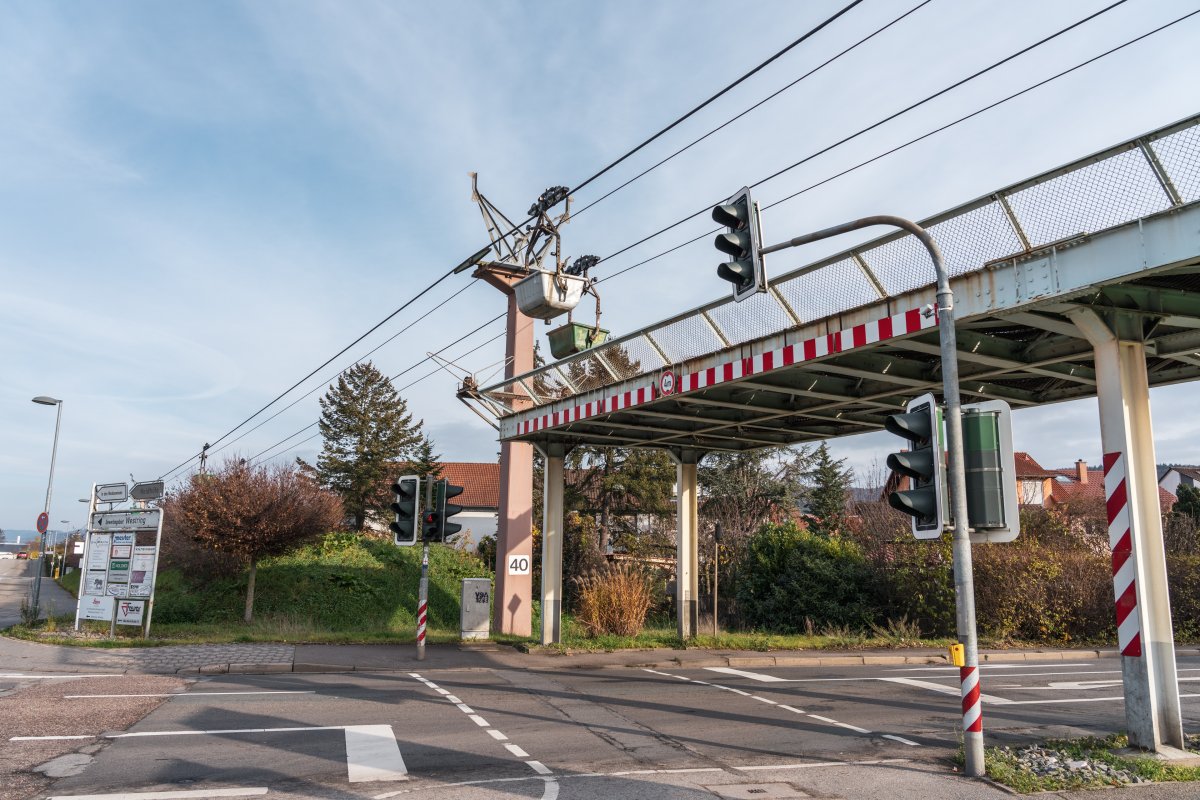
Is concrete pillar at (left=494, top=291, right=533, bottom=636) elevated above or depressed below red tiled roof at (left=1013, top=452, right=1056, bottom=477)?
below

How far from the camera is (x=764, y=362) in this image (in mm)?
10992

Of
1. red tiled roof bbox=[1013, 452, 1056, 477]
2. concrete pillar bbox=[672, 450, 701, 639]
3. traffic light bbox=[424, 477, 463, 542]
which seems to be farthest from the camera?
red tiled roof bbox=[1013, 452, 1056, 477]

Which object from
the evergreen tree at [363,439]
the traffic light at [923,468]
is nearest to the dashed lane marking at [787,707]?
the traffic light at [923,468]

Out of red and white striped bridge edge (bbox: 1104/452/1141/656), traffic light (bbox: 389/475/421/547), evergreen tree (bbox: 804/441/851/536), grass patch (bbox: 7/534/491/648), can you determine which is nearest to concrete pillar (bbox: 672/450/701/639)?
grass patch (bbox: 7/534/491/648)

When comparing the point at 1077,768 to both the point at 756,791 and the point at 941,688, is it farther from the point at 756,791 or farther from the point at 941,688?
the point at 941,688

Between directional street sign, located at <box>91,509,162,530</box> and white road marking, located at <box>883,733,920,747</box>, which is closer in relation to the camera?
white road marking, located at <box>883,733,920,747</box>

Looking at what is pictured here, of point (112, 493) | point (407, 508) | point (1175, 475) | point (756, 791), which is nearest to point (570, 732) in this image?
point (756, 791)

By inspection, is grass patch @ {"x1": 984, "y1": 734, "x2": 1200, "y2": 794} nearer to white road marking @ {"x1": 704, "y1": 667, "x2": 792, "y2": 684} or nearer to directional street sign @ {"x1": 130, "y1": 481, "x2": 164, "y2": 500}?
white road marking @ {"x1": 704, "y1": 667, "x2": 792, "y2": 684}

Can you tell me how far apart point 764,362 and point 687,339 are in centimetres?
170

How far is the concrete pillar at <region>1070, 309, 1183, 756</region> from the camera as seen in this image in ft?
24.3

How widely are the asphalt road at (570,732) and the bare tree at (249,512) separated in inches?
317

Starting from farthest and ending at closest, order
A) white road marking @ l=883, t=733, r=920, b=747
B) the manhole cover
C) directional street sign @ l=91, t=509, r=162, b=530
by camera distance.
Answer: directional street sign @ l=91, t=509, r=162, b=530, white road marking @ l=883, t=733, r=920, b=747, the manhole cover

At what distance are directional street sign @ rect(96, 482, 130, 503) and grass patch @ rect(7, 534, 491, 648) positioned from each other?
2757 mm

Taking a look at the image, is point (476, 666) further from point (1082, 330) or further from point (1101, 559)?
point (1101, 559)
